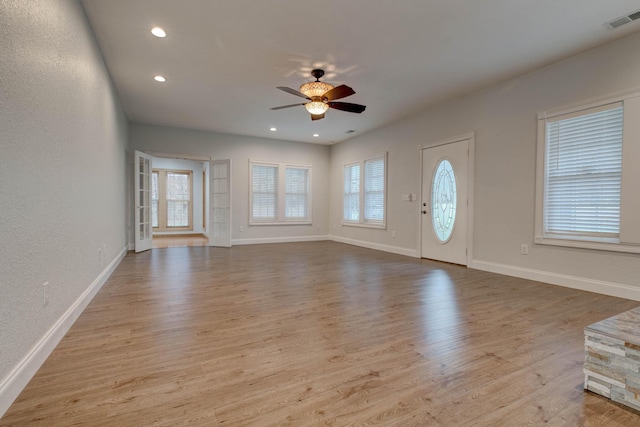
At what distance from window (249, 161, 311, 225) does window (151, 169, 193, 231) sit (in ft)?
12.2

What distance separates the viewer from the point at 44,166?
2.00 metres

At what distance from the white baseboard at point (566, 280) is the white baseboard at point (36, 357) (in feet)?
16.7

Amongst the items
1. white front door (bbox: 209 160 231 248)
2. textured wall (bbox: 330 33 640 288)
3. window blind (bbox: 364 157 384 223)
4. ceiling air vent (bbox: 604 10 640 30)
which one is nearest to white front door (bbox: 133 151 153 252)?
white front door (bbox: 209 160 231 248)

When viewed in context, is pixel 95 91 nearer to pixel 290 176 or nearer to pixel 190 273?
pixel 190 273

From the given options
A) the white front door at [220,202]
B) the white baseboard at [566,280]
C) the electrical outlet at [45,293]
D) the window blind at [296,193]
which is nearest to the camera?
the electrical outlet at [45,293]

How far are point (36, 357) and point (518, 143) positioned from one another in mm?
5442

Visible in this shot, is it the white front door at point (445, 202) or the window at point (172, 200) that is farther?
the window at point (172, 200)

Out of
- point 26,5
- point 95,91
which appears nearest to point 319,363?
point 26,5

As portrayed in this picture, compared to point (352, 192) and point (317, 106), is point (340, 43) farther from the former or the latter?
point (352, 192)

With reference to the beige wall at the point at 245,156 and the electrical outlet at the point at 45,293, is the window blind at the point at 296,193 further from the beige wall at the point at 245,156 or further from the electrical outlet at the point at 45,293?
the electrical outlet at the point at 45,293

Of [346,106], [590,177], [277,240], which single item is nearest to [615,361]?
[590,177]

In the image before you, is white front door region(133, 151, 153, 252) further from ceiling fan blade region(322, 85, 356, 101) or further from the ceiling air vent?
the ceiling air vent

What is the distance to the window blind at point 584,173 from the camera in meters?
3.50

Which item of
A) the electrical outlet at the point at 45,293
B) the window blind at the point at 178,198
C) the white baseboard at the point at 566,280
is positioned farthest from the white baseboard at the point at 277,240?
the electrical outlet at the point at 45,293
